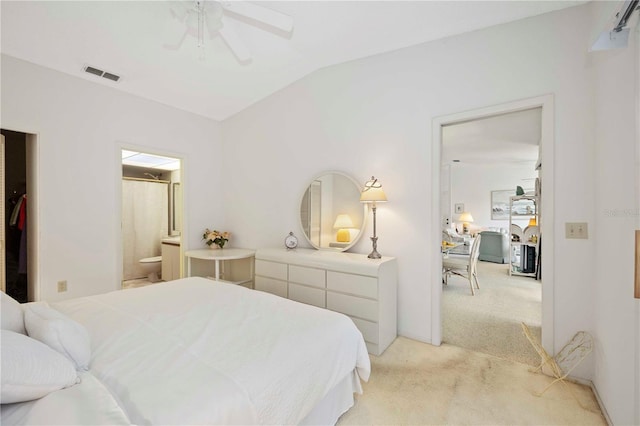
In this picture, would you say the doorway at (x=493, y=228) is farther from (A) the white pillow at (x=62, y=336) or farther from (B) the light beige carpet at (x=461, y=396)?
(A) the white pillow at (x=62, y=336)

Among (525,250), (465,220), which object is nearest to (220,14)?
(525,250)

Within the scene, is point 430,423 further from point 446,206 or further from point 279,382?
point 446,206

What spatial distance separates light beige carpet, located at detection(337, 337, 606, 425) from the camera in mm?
1692

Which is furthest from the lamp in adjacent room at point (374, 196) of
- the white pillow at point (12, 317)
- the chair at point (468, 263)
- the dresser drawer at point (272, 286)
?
the white pillow at point (12, 317)

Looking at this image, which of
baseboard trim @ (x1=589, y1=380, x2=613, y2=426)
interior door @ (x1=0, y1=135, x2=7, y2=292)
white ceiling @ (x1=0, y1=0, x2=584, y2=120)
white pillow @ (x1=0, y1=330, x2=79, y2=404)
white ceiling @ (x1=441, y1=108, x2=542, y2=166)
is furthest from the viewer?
white ceiling @ (x1=441, y1=108, x2=542, y2=166)

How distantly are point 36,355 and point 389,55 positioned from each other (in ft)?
10.5

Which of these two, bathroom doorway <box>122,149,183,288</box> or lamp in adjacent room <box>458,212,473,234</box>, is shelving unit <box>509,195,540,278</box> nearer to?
lamp in adjacent room <box>458,212,473,234</box>

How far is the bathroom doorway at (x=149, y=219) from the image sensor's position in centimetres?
470

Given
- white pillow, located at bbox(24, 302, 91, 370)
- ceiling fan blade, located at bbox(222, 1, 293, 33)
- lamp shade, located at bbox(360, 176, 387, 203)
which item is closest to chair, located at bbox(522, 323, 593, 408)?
lamp shade, located at bbox(360, 176, 387, 203)

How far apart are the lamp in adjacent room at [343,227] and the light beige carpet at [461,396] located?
1197 mm

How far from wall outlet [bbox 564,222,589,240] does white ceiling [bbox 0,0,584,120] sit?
5.13ft

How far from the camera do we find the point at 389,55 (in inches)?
112

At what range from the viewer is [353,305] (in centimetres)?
256

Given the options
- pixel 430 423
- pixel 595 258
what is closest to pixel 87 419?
pixel 430 423
